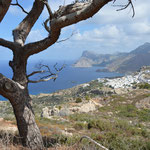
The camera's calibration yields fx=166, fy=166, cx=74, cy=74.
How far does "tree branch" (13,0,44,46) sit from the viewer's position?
4156mm

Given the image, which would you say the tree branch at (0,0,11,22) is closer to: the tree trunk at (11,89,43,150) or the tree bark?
the tree bark

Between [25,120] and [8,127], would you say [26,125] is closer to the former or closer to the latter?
[25,120]

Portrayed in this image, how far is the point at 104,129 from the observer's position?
856 cm

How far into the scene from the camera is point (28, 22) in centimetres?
425

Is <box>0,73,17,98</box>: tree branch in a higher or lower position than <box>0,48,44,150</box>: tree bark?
higher

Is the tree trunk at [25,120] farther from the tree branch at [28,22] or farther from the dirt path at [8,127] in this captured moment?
the dirt path at [8,127]

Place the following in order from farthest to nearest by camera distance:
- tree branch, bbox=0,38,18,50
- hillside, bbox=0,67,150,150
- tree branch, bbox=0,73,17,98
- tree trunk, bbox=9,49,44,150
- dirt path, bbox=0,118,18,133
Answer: dirt path, bbox=0,118,18,133 → hillside, bbox=0,67,150,150 → tree branch, bbox=0,38,18,50 → tree trunk, bbox=9,49,44,150 → tree branch, bbox=0,73,17,98

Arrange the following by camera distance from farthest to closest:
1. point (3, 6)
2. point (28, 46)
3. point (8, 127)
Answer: point (8, 127), point (28, 46), point (3, 6)

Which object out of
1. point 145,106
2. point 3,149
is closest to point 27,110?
point 3,149

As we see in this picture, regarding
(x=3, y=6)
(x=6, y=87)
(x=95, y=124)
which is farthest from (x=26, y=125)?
(x=95, y=124)

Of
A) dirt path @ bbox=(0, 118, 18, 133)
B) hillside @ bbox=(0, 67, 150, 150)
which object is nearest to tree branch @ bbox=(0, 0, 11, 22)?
hillside @ bbox=(0, 67, 150, 150)

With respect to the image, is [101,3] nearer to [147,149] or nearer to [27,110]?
[27,110]

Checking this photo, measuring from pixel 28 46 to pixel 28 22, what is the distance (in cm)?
80

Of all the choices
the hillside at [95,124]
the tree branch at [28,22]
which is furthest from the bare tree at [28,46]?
the hillside at [95,124]
